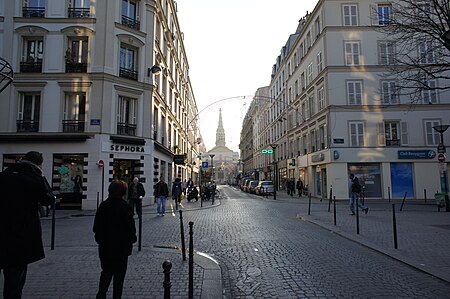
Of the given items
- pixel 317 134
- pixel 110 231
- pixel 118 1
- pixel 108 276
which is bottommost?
pixel 108 276

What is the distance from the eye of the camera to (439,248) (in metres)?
7.93

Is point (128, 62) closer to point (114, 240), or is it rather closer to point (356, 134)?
point (356, 134)

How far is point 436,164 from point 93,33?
1079 inches

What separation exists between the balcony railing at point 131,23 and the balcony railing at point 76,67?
13.0ft

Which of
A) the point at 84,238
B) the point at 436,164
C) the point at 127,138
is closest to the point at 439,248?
the point at 84,238

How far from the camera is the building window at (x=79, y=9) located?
2030cm

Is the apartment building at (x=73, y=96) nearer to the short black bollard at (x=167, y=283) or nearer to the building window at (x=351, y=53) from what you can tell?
the building window at (x=351, y=53)

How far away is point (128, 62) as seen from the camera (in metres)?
21.7

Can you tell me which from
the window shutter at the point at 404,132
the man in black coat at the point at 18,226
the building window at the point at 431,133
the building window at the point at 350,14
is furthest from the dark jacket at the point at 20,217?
the building window at the point at 431,133

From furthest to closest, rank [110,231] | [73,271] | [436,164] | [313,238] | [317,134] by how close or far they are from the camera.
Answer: [317,134], [436,164], [313,238], [73,271], [110,231]

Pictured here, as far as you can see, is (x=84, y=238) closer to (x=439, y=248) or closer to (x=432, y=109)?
(x=439, y=248)

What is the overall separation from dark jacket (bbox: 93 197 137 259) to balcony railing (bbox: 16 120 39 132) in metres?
18.3

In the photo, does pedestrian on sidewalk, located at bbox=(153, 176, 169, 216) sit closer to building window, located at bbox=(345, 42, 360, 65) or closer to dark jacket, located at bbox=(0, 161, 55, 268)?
dark jacket, located at bbox=(0, 161, 55, 268)

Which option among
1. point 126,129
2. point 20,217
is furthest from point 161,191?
point 20,217
